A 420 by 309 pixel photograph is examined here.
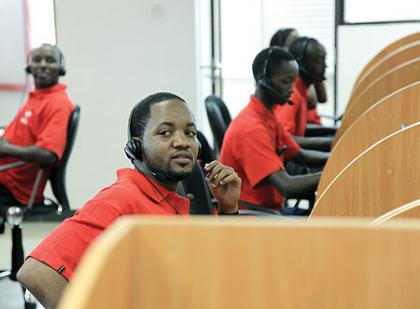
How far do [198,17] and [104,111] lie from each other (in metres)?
0.79

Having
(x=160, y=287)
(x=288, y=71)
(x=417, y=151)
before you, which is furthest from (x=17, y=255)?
(x=160, y=287)

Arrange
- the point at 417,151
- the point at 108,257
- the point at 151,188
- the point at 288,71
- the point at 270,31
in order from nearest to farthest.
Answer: the point at 108,257
the point at 417,151
the point at 151,188
the point at 288,71
the point at 270,31

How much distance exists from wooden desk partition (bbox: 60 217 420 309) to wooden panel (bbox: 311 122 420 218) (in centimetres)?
65

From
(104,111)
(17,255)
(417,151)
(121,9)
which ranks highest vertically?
(121,9)

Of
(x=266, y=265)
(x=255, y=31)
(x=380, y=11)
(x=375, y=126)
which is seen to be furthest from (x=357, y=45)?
(x=266, y=265)

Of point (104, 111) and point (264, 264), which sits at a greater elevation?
point (264, 264)

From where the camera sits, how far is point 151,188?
1.43 meters

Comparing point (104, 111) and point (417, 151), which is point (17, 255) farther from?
point (417, 151)

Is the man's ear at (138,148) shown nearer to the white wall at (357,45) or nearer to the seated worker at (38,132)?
the seated worker at (38,132)

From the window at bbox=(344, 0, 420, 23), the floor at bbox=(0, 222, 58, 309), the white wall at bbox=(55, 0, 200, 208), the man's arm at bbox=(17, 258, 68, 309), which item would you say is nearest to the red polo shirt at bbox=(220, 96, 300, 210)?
the floor at bbox=(0, 222, 58, 309)

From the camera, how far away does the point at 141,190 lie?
1411 millimetres

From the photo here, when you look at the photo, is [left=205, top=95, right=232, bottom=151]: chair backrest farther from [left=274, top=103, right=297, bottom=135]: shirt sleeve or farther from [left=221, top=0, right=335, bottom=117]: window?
[left=221, top=0, right=335, bottom=117]: window

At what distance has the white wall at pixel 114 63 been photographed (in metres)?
4.28

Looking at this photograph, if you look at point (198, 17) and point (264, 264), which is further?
point (198, 17)
